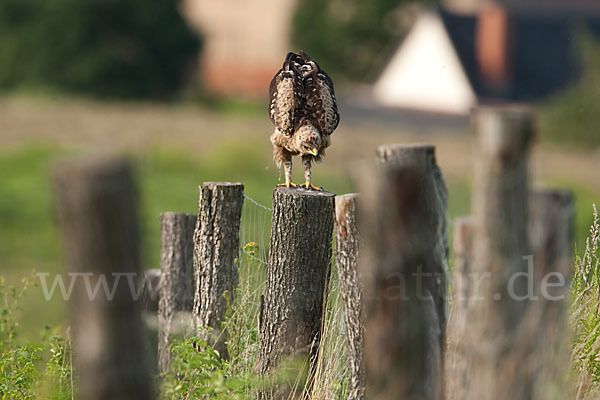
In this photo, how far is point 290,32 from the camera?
40.9 metres

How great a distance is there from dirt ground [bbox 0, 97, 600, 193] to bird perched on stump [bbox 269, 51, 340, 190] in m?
11.8

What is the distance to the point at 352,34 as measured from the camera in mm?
38906

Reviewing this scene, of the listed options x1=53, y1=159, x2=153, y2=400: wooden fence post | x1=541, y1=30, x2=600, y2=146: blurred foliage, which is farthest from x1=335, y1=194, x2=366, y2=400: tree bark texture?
x1=541, y1=30, x2=600, y2=146: blurred foliage

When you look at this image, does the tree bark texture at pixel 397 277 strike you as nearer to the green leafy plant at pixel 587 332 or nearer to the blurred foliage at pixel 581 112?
the green leafy plant at pixel 587 332

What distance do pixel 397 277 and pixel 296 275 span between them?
67.1 inches

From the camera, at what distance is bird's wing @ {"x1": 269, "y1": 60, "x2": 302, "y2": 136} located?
552 cm

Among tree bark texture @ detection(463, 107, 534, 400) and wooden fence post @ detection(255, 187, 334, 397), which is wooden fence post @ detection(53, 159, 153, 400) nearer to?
tree bark texture @ detection(463, 107, 534, 400)

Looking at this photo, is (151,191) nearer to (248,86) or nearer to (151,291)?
(151,291)

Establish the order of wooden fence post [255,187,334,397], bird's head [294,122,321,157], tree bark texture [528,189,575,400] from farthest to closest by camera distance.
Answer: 1. bird's head [294,122,321,157]
2. wooden fence post [255,187,334,397]
3. tree bark texture [528,189,575,400]

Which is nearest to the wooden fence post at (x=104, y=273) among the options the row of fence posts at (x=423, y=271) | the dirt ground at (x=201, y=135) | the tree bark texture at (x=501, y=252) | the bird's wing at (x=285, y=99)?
the row of fence posts at (x=423, y=271)

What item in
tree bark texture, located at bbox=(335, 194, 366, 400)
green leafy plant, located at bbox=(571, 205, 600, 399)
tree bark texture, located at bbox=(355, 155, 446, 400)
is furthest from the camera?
green leafy plant, located at bbox=(571, 205, 600, 399)

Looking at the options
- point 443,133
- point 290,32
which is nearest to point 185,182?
point 443,133

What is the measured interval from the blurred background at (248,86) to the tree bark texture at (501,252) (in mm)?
8706

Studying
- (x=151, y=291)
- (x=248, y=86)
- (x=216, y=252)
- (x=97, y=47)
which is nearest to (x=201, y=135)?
(x=97, y=47)
